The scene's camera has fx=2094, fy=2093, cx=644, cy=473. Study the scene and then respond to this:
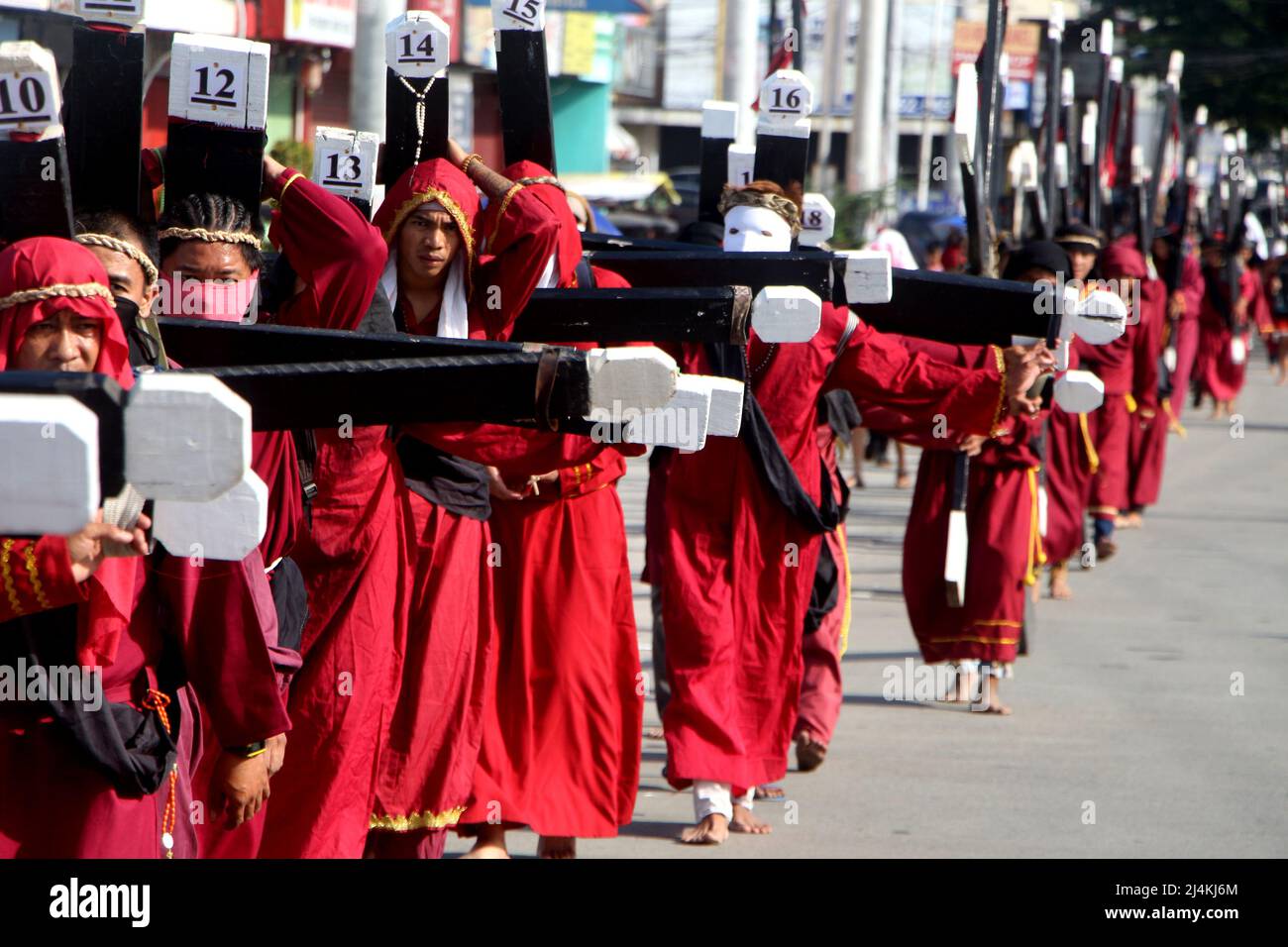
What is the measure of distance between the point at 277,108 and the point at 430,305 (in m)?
16.6

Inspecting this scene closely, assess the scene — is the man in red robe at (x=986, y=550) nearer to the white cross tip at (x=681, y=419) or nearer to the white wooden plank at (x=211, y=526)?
the white cross tip at (x=681, y=419)

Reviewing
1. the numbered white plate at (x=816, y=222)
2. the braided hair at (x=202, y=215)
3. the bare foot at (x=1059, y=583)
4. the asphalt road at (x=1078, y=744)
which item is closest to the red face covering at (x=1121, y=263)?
the asphalt road at (x=1078, y=744)

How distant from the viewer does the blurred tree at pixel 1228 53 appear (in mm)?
33156

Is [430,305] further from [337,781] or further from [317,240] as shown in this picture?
[337,781]

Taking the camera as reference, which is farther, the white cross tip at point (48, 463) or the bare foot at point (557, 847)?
the bare foot at point (557, 847)

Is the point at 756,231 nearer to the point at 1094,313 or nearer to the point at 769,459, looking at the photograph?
the point at 769,459

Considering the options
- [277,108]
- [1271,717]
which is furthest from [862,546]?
[277,108]

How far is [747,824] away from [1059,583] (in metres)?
4.80

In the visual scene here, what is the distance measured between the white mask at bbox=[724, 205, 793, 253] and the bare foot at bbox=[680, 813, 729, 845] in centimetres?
165

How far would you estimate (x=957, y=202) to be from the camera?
3681cm

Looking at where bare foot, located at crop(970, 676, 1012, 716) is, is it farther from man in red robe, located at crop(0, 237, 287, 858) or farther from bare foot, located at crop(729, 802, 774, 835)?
man in red robe, located at crop(0, 237, 287, 858)

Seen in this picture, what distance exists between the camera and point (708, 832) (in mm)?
6039

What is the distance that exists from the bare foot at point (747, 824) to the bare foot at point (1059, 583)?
4.63 m

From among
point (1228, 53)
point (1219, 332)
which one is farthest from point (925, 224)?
point (1219, 332)
